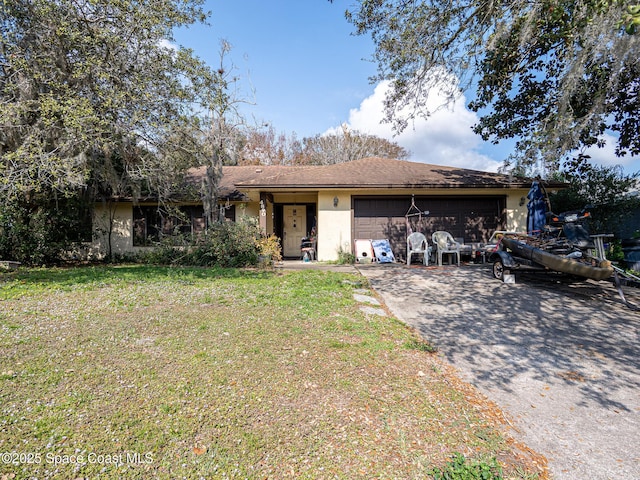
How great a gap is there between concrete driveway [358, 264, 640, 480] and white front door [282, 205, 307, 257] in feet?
20.0

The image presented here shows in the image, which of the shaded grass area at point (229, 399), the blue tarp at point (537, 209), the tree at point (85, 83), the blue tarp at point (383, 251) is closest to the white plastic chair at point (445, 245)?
the blue tarp at point (383, 251)

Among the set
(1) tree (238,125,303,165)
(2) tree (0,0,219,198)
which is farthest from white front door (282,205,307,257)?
(1) tree (238,125,303,165)

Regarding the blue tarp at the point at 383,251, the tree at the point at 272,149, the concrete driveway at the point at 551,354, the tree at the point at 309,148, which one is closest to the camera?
the concrete driveway at the point at 551,354

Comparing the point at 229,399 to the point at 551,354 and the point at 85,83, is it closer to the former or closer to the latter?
the point at 551,354

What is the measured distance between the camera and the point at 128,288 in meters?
5.80

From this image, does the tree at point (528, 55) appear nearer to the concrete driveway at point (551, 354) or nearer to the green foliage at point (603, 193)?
the green foliage at point (603, 193)

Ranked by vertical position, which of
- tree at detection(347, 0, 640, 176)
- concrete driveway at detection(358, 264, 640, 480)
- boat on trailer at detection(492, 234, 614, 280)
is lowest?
concrete driveway at detection(358, 264, 640, 480)

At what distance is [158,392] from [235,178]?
1180cm

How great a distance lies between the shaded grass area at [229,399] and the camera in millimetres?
1734

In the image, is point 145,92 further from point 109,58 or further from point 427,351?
point 427,351

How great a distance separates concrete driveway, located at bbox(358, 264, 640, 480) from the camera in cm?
203

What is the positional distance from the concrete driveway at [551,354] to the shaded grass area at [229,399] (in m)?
0.30

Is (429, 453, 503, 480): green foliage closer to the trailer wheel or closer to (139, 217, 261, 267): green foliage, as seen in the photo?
the trailer wheel

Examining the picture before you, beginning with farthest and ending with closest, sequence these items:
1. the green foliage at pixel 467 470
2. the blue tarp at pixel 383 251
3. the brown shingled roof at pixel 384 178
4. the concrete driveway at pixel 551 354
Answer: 1. the blue tarp at pixel 383 251
2. the brown shingled roof at pixel 384 178
3. the concrete driveway at pixel 551 354
4. the green foliage at pixel 467 470
